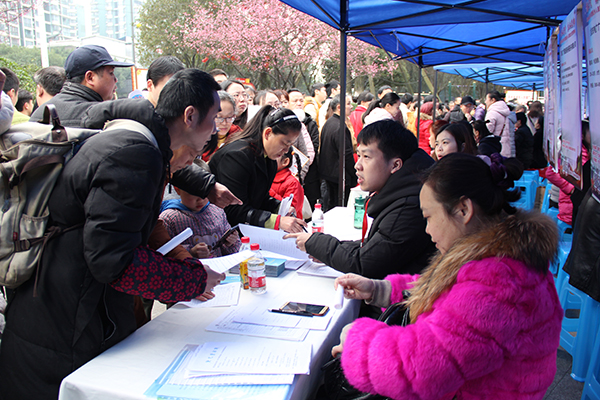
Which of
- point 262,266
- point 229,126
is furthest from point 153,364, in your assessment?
point 229,126

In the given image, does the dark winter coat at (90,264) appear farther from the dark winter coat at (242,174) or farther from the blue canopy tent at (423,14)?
the blue canopy tent at (423,14)

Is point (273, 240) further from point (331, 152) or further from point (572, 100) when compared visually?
point (331, 152)

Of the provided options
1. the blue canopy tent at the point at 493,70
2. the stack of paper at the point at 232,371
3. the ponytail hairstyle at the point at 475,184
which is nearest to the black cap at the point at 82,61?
the stack of paper at the point at 232,371

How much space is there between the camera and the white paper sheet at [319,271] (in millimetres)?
2104

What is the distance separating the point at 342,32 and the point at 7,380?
151 inches

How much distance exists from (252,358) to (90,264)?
57 cm

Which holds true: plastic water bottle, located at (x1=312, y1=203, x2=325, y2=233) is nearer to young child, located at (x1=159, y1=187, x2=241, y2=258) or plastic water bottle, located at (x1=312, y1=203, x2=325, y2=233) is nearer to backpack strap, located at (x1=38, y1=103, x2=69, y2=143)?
young child, located at (x1=159, y1=187, x2=241, y2=258)

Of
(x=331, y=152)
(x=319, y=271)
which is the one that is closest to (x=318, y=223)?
(x=319, y=271)

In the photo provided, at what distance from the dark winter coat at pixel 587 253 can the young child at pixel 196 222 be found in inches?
78.9

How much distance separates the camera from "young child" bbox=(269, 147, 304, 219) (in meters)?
3.60

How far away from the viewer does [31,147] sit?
1160 millimetres

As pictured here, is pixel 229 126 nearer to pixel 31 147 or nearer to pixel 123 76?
pixel 31 147

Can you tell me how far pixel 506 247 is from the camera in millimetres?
1108

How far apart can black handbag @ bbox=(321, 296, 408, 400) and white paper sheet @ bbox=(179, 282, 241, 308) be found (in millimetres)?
542
